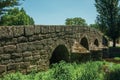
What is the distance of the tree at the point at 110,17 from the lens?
37.0m

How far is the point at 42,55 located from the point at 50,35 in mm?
849

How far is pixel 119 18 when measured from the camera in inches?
1460

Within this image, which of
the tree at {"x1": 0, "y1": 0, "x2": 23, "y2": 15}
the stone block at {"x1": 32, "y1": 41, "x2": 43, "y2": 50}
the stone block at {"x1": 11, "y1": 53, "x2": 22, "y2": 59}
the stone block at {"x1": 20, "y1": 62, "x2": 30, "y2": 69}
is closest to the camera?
the stone block at {"x1": 11, "y1": 53, "x2": 22, "y2": 59}

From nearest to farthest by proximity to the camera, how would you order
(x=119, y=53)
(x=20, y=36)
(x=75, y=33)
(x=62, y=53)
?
(x=20, y=36), (x=62, y=53), (x=75, y=33), (x=119, y=53)

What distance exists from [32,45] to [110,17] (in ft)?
91.5

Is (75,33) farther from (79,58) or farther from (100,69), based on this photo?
(100,69)

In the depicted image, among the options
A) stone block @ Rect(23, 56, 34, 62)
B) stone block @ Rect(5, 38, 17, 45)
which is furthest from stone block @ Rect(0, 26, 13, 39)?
stone block @ Rect(23, 56, 34, 62)

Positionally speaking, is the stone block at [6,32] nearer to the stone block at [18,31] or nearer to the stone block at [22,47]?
the stone block at [18,31]

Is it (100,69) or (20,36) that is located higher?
(20,36)

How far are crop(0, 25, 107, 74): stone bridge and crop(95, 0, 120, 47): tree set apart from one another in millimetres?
22637

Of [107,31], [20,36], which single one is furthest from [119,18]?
[20,36]

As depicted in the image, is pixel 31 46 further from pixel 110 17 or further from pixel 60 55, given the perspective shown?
pixel 110 17

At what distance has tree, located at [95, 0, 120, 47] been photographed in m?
37.0

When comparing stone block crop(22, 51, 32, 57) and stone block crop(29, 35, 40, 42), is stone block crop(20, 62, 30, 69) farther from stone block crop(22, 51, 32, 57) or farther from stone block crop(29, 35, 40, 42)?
stone block crop(29, 35, 40, 42)
